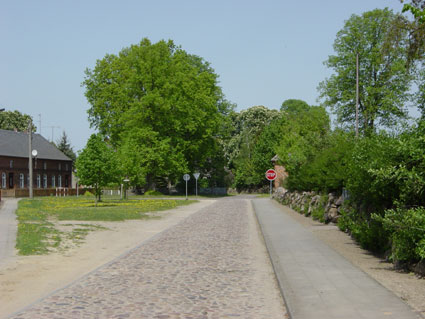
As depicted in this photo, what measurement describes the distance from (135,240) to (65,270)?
6175 mm

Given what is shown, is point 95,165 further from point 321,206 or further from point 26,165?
point 26,165

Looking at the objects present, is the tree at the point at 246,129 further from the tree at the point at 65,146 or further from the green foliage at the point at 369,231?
the green foliage at the point at 369,231

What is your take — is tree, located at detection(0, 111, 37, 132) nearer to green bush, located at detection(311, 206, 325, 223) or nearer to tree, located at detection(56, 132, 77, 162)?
tree, located at detection(56, 132, 77, 162)

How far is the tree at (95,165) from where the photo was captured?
40031mm

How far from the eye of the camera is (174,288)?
29.0 feet

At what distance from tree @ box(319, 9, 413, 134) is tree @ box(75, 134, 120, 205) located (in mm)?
23701

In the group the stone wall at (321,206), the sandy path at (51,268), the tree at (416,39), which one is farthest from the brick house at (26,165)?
the tree at (416,39)

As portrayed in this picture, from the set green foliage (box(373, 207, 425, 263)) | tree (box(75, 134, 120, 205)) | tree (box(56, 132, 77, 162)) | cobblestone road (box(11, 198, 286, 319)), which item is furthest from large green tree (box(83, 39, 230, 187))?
green foliage (box(373, 207, 425, 263))

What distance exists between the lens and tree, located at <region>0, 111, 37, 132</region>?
92.9m

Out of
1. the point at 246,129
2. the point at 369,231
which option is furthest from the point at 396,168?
the point at 246,129

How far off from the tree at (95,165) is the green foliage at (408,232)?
3246cm

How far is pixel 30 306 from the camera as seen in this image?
7.51 meters

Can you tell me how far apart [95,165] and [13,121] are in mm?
61388

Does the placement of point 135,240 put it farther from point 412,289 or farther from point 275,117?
point 275,117
